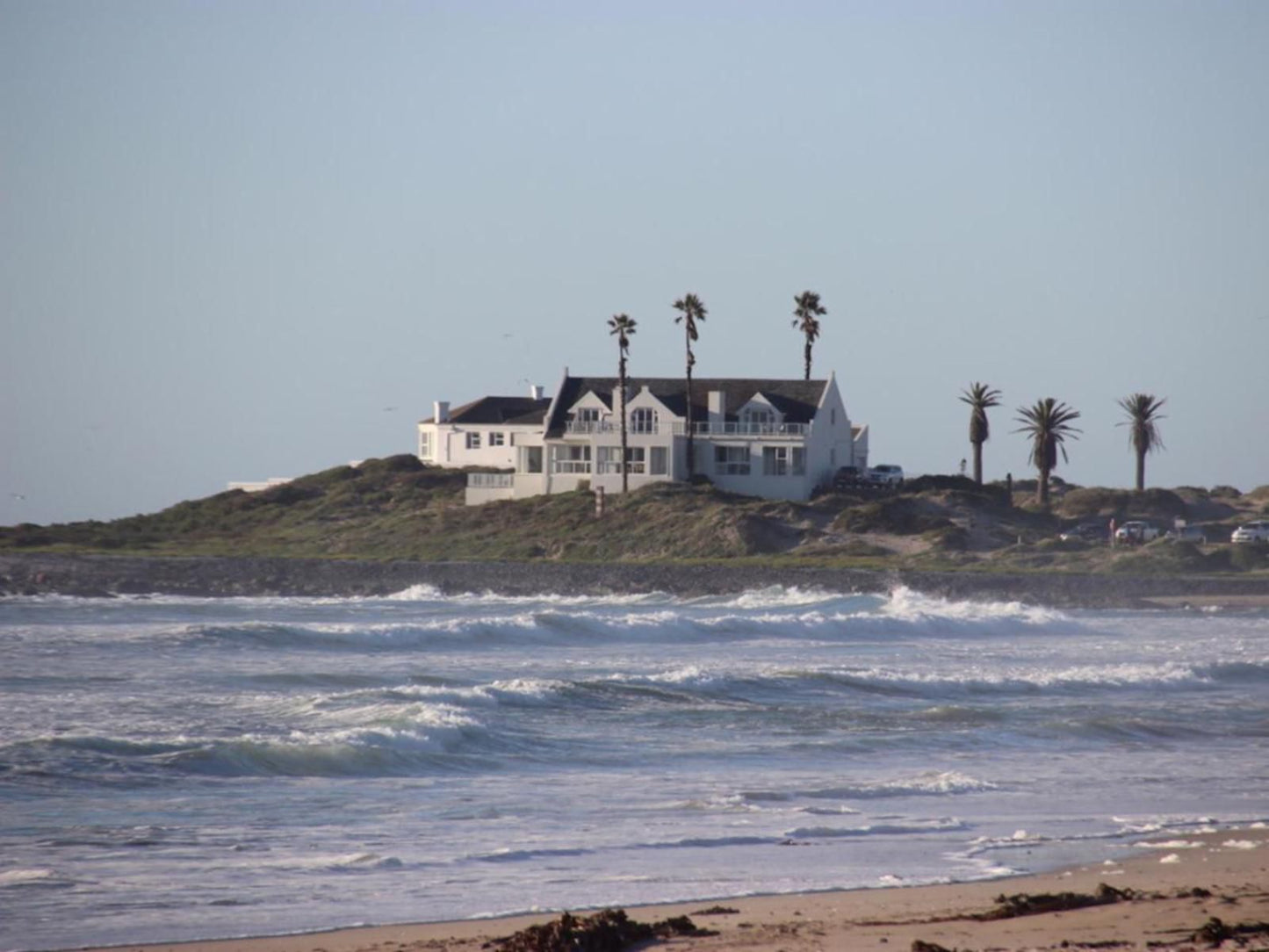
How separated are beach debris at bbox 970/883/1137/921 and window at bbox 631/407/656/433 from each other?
192 feet

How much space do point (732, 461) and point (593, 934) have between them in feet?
197

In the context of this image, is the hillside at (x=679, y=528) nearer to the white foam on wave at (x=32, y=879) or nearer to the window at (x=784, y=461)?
the window at (x=784, y=461)

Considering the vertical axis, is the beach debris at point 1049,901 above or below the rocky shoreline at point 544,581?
below

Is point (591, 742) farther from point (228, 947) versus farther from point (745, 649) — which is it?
point (745, 649)

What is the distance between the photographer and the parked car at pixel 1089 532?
63.2m

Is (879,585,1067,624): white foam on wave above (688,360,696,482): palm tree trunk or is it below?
below

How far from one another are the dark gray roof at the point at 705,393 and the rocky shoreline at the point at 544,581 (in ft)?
43.1

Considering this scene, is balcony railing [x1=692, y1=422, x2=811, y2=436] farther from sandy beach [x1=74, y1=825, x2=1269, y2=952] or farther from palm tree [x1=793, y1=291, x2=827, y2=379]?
sandy beach [x1=74, y1=825, x2=1269, y2=952]

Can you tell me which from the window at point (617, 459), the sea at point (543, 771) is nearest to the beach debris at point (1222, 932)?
the sea at point (543, 771)

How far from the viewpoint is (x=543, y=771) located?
704 inches

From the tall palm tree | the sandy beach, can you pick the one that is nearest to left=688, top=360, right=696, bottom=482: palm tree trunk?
the tall palm tree

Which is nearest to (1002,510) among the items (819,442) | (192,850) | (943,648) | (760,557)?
(819,442)

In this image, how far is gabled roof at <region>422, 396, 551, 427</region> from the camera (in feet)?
262

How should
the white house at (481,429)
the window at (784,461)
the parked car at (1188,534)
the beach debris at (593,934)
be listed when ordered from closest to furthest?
the beach debris at (593,934) → the parked car at (1188,534) → the window at (784,461) → the white house at (481,429)
